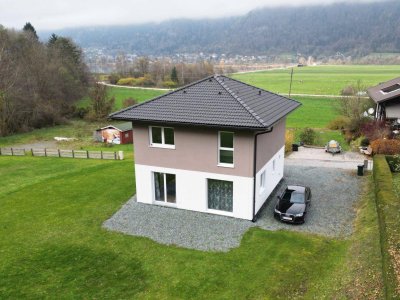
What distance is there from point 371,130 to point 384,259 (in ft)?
82.2

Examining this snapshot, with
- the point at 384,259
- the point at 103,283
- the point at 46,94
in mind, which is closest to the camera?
the point at 384,259

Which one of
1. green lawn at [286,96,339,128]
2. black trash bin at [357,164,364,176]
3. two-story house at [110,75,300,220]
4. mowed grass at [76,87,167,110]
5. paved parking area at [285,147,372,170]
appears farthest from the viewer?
mowed grass at [76,87,167,110]

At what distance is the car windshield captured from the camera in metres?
19.2

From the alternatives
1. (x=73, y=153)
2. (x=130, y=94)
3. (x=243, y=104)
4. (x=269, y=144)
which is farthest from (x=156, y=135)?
(x=130, y=94)

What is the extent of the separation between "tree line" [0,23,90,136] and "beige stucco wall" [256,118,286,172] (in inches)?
1739

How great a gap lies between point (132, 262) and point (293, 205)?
889 cm

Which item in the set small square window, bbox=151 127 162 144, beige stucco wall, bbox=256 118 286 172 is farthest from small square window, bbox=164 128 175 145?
beige stucco wall, bbox=256 118 286 172

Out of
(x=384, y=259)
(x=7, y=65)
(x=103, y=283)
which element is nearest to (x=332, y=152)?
(x=384, y=259)

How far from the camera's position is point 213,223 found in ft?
60.0

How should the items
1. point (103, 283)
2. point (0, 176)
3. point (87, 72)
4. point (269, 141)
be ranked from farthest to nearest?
point (87, 72)
point (0, 176)
point (269, 141)
point (103, 283)

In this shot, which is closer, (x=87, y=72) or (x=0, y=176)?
(x=0, y=176)

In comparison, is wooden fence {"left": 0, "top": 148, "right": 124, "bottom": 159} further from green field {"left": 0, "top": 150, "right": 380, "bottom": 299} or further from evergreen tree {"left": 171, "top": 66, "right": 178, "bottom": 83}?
evergreen tree {"left": 171, "top": 66, "right": 178, "bottom": 83}

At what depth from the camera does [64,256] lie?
15.9 m

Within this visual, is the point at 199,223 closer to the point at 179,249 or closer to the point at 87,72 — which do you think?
the point at 179,249
